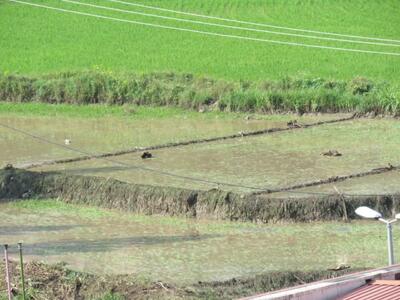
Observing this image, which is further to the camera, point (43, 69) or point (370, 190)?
point (43, 69)

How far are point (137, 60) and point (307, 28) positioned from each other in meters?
3.43

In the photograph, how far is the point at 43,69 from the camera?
62.0 ft

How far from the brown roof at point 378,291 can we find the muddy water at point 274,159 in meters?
4.45

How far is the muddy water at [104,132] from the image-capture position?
586 inches

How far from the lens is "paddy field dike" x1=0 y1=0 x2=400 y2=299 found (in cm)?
1057

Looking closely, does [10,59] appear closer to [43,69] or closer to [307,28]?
[43,69]

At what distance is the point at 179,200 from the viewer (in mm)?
12039

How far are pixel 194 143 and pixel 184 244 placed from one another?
393 centimetres

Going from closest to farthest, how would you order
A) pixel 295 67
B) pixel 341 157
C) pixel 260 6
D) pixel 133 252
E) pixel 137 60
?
pixel 133 252
pixel 341 157
pixel 295 67
pixel 137 60
pixel 260 6

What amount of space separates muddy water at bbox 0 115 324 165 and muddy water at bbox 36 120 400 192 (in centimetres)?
58

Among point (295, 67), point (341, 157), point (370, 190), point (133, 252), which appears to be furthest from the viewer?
point (295, 67)

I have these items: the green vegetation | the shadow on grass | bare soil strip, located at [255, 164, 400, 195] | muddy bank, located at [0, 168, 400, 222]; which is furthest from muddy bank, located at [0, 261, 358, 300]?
the green vegetation

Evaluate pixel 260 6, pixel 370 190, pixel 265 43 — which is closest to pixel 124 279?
pixel 370 190

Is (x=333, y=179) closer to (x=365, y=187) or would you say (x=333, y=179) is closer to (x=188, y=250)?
(x=365, y=187)
